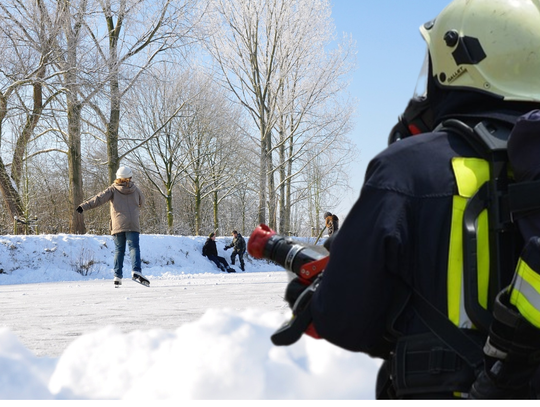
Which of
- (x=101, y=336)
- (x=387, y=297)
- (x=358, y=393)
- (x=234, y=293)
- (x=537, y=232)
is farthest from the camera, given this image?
(x=234, y=293)

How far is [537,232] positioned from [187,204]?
39281 mm

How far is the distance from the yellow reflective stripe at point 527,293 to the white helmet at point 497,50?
429mm

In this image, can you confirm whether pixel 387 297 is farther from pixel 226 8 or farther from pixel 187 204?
pixel 187 204

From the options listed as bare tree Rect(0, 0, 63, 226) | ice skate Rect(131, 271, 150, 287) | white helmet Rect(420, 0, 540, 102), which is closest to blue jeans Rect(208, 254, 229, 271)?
bare tree Rect(0, 0, 63, 226)

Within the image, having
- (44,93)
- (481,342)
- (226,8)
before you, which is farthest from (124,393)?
(226,8)

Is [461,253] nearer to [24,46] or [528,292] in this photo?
[528,292]

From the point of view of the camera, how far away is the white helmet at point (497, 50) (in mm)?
1443

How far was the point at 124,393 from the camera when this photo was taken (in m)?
2.72

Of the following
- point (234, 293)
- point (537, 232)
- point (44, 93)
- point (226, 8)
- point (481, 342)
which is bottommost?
point (234, 293)

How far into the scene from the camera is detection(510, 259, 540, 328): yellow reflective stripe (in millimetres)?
1155

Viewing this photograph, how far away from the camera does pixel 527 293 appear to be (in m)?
1.16

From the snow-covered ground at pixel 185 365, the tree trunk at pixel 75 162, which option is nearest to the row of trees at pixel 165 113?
the tree trunk at pixel 75 162

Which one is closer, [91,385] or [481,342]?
[481,342]

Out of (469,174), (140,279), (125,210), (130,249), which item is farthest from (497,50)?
(130,249)
